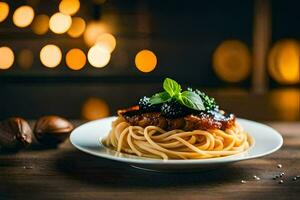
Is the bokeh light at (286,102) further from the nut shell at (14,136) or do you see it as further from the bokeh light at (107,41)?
the nut shell at (14,136)

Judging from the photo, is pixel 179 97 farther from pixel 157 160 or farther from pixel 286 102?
pixel 286 102

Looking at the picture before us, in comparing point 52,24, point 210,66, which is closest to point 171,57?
point 210,66

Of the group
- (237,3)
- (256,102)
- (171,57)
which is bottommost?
(256,102)

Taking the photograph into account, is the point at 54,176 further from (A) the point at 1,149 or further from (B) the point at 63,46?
(B) the point at 63,46

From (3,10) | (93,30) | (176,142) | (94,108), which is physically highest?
(3,10)

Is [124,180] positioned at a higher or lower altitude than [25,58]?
lower

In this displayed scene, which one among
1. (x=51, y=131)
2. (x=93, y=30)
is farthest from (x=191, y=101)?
(x=93, y=30)

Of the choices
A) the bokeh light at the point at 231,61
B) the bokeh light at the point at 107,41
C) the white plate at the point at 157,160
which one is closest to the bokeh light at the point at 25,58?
the bokeh light at the point at 107,41

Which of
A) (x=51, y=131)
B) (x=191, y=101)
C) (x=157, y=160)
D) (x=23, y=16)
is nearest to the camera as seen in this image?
(x=157, y=160)
